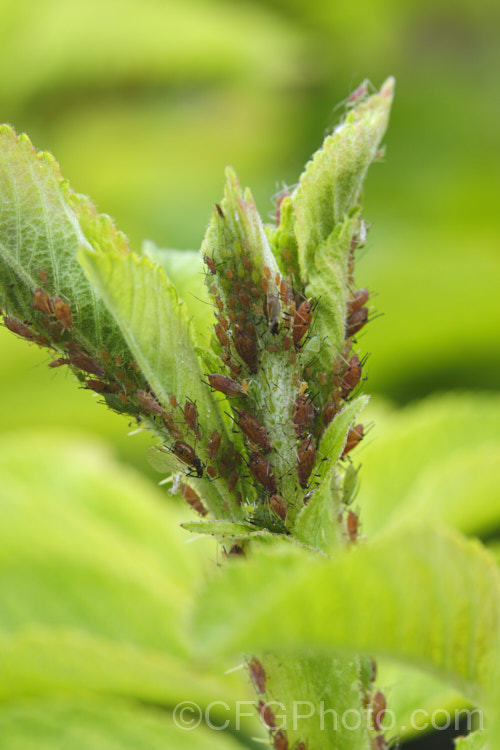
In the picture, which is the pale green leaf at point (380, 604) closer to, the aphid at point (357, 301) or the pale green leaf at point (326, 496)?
the pale green leaf at point (326, 496)

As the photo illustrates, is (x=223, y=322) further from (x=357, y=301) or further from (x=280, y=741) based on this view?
(x=280, y=741)

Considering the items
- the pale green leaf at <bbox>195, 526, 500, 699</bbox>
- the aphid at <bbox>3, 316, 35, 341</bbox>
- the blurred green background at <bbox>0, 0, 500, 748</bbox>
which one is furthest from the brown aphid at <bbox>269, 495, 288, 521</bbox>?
the blurred green background at <bbox>0, 0, 500, 748</bbox>

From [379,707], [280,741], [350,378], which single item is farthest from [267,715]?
[350,378]

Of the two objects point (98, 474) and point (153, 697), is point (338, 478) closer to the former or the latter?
point (153, 697)

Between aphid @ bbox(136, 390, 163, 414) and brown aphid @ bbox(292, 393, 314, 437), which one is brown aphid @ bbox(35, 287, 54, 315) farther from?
brown aphid @ bbox(292, 393, 314, 437)

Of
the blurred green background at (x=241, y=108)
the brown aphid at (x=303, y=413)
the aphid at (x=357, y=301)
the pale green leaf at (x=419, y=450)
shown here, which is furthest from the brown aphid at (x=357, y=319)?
the blurred green background at (x=241, y=108)

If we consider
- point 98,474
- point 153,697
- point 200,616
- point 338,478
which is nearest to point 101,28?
point 98,474
